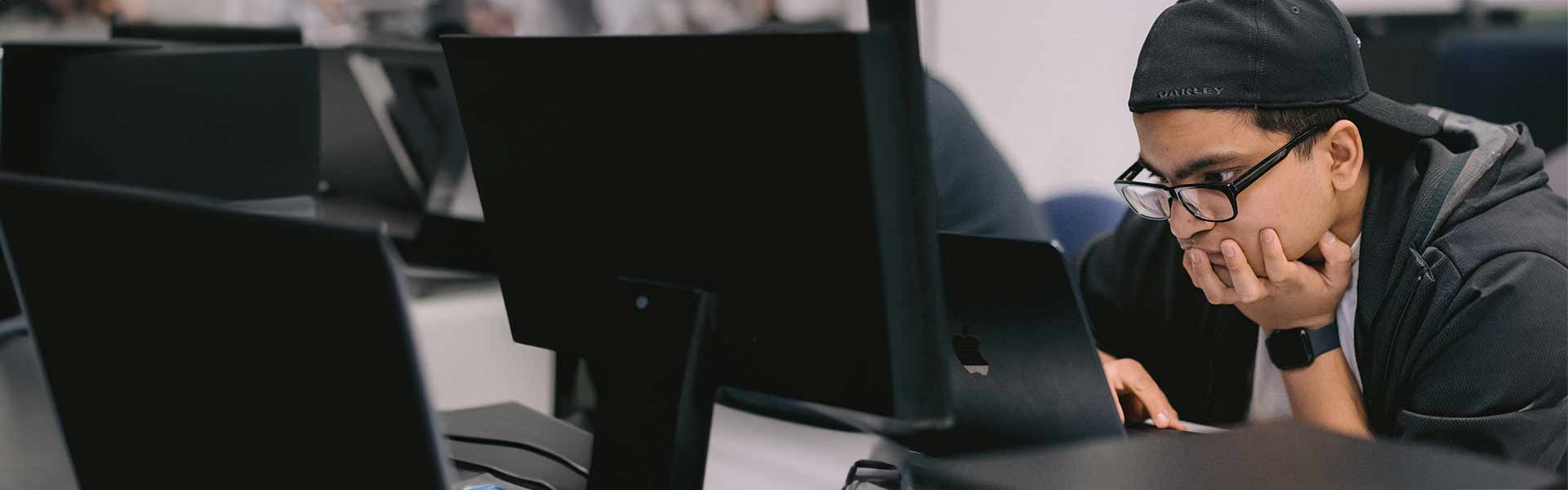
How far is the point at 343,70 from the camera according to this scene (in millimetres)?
2109

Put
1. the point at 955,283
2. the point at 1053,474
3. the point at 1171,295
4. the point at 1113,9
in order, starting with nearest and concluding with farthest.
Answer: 1. the point at 1053,474
2. the point at 955,283
3. the point at 1171,295
4. the point at 1113,9

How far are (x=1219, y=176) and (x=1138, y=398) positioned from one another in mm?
241

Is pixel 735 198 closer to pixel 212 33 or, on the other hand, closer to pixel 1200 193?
pixel 1200 193

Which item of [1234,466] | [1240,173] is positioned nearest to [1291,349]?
[1240,173]

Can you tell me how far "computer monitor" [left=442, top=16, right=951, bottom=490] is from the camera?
732mm

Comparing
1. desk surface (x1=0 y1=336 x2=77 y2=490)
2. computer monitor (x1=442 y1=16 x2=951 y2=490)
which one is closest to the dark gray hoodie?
computer monitor (x1=442 y1=16 x2=951 y2=490)

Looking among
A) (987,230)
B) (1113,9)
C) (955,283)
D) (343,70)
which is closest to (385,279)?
(955,283)

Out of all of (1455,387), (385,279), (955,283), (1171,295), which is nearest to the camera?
(385,279)

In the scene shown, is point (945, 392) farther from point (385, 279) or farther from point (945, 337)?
point (385, 279)

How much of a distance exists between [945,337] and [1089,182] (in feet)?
9.16

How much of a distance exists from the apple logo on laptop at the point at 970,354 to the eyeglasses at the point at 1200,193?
1.03 feet

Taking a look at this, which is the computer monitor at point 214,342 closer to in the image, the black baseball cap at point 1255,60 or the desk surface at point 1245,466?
the desk surface at point 1245,466

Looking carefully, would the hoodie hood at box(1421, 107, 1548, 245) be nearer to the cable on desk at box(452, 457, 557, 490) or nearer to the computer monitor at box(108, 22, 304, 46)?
the cable on desk at box(452, 457, 557, 490)

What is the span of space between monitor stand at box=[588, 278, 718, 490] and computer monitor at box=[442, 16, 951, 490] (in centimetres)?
1
